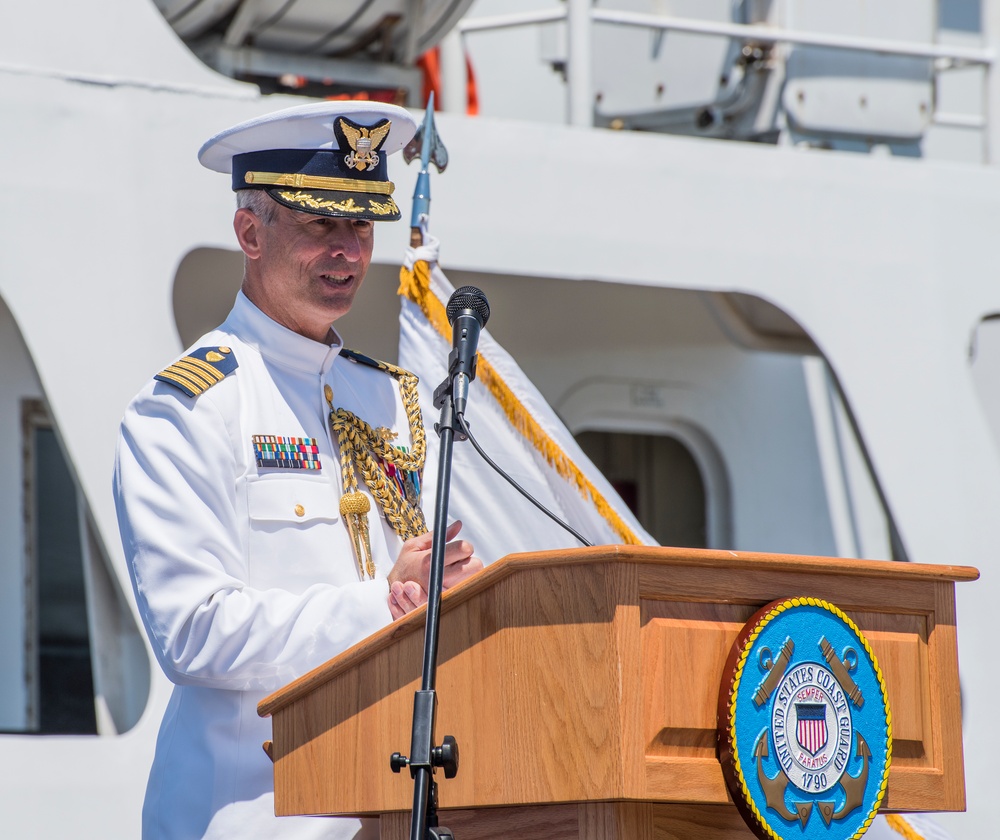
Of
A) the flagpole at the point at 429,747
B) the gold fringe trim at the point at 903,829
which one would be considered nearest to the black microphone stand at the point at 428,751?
the flagpole at the point at 429,747

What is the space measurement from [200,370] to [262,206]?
0.78 ft

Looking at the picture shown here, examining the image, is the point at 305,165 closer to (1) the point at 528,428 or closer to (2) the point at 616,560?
(2) the point at 616,560

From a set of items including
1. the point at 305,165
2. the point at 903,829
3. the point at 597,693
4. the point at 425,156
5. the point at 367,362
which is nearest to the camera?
the point at 597,693

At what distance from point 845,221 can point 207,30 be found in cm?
184

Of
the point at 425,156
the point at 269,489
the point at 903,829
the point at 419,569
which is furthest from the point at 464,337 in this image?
the point at 903,829

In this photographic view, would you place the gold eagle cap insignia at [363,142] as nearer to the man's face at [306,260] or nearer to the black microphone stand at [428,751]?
the man's face at [306,260]

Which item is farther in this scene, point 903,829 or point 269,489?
point 903,829

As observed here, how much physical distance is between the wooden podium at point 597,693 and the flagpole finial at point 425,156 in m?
1.39

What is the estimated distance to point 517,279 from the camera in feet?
16.7

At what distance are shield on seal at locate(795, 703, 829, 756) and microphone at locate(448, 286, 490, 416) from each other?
0.47 meters

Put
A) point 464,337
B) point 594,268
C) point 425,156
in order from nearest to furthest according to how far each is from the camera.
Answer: point 464,337 < point 425,156 < point 594,268

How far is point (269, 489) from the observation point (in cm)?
200

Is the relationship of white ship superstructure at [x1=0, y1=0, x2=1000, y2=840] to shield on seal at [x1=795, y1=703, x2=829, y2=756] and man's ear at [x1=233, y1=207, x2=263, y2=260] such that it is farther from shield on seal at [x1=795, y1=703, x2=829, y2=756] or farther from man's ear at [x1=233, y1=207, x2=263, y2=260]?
shield on seal at [x1=795, y1=703, x2=829, y2=756]

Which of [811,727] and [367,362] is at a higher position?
[367,362]
